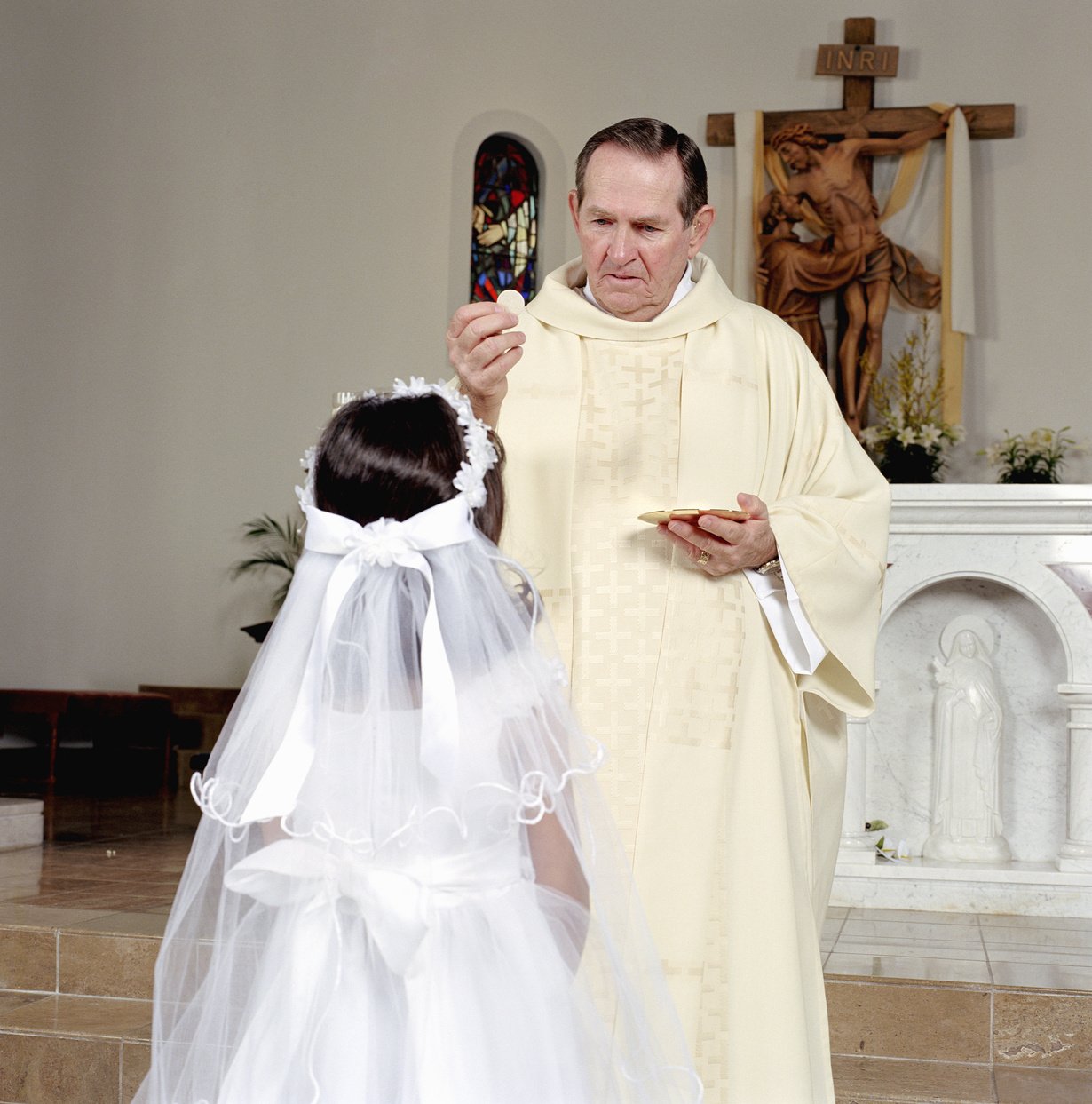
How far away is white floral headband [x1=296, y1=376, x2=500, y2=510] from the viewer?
67.2 inches

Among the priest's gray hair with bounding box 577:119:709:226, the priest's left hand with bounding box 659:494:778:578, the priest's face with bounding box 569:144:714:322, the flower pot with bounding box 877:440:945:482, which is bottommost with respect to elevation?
the priest's left hand with bounding box 659:494:778:578

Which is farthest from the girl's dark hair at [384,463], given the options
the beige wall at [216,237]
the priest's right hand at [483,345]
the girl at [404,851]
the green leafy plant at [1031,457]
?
the beige wall at [216,237]

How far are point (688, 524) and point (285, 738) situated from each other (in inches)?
33.2

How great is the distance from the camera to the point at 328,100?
9.59 meters

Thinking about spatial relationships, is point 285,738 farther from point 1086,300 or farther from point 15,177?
point 15,177

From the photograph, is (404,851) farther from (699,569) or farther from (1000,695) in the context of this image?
(1000,695)

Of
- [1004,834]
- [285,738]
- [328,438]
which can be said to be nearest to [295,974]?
[285,738]

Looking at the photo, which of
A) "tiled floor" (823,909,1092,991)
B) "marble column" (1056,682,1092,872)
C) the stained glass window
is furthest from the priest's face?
the stained glass window

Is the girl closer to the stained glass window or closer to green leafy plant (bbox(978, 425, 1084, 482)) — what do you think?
green leafy plant (bbox(978, 425, 1084, 482))

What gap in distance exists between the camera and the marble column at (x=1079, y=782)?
191 inches

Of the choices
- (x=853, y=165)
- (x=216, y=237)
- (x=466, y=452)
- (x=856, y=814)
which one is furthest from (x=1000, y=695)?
(x=216, y=237)

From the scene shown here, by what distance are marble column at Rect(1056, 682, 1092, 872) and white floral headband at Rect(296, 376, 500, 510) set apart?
3614 millimetres

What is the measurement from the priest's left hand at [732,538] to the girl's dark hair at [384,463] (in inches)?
23.8

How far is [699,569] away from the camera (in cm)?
244
